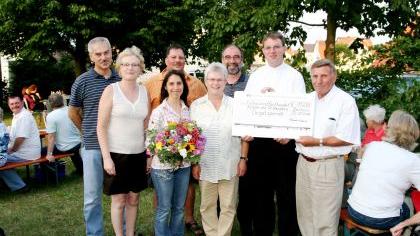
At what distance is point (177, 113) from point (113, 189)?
3.22ft

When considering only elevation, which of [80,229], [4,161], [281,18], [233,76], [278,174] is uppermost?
[281,18]

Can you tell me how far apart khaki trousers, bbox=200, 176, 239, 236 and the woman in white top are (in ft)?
2.25

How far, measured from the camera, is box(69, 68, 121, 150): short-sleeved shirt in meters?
4.41

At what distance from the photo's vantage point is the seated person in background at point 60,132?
799cm

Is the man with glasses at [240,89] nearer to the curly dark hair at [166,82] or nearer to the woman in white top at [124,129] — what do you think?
the curly dark hair at [166,82]

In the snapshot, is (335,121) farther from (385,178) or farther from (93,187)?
(93,187)

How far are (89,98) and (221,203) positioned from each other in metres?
1.71

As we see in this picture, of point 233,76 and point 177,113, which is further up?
point 233,76

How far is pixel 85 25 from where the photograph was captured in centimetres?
2134

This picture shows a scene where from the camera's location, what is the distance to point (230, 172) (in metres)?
4.33

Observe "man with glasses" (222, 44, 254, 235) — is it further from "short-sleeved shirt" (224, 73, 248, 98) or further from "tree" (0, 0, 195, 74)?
"tree" (0, 0, 195, 74)

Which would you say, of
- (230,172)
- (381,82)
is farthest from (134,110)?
(381,82)

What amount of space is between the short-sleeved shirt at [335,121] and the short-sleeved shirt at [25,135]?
542 centimetres

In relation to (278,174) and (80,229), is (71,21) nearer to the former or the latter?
(80,229)
